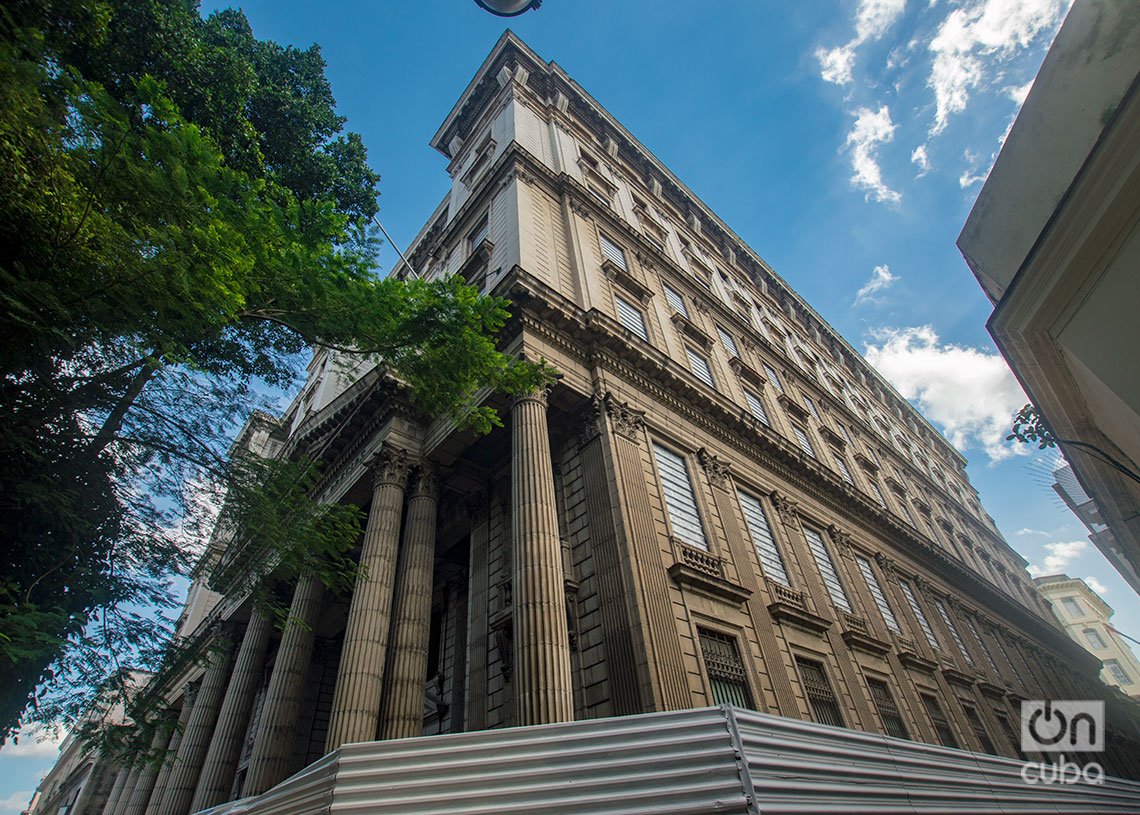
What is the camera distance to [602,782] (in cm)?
516

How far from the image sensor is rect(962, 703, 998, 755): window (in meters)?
19.5

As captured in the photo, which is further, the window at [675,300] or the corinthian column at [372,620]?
the window at [675,300]

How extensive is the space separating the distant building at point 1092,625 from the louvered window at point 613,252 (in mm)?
77876

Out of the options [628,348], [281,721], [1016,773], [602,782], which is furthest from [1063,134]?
[281,721]

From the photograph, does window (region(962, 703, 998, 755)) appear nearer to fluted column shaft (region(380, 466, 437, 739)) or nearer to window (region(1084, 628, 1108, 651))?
fluted column shaft (region(380, 466, 437, 739))

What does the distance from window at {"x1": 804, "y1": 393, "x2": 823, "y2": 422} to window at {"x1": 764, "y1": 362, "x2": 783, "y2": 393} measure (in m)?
2.23

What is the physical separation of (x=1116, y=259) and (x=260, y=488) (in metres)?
11.5

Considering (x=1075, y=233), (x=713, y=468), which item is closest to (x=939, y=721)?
(x=713, y=468)

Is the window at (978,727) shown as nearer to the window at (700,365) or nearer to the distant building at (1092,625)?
the window at (700,365)

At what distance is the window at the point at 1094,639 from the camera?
221 ft

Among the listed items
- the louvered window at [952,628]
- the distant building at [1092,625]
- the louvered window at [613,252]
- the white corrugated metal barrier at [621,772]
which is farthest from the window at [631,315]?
the distant building at [1092,625]

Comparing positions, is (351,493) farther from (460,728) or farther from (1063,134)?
(1063,134)

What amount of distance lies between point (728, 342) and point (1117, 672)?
267ft

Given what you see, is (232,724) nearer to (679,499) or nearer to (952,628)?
(679,499)
